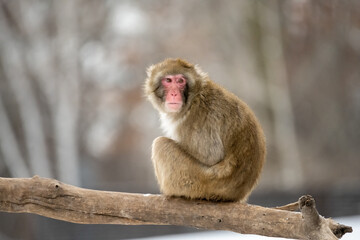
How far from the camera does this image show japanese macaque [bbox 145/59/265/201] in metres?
3.07

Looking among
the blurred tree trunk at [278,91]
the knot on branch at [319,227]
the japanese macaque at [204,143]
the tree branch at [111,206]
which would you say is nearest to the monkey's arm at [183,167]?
the japanese macaque at [204,143]

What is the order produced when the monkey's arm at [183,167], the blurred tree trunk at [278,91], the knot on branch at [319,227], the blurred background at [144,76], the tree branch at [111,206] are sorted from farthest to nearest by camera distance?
the blurred tree trunk at [278,91] < the blurred background at [144,76] < the monkey's arm at [183,167] < the tree branch at [111,206] < the knot on branch at [319,227]

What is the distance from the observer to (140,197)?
307 cm

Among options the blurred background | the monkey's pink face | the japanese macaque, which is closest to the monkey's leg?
the japanese macaque

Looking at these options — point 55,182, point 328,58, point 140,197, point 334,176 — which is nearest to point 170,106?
point 140,197

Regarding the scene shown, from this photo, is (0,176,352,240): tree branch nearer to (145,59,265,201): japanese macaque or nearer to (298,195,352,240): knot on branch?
(145,59,265,201): japanese macaque

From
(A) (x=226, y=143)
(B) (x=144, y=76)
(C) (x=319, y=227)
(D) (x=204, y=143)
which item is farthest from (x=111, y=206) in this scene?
(B) (x=144, y=76)

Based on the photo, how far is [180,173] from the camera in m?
3.09

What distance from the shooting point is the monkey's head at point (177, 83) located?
3.15 m

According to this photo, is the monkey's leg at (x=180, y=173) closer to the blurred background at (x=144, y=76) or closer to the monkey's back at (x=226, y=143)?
the monkey's back at (x=226, y=143)

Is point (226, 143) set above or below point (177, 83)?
below

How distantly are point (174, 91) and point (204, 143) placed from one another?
0.36 m

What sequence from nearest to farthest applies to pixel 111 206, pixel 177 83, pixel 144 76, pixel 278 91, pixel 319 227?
pixel 319 227 → pixel 111 206 → pixel 177 83 → pixel 144 76 → pixel 278 91

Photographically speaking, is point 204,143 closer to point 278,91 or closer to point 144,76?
point 144,76
